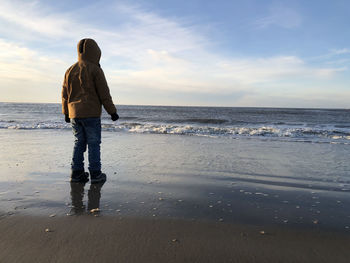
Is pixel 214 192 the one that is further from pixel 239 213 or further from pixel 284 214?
pixel 284 214

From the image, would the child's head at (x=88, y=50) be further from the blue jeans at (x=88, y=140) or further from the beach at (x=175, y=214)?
the beach at (x=175, y=214)

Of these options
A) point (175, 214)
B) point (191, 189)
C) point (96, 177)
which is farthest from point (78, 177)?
point (175, 214)

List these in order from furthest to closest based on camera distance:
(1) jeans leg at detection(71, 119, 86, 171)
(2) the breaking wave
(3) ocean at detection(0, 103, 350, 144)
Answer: (3) ocean at detection(0, 103, 350, 144)
(2) the breaking wave
(1) jeans leg at detection(71, 119, 86, 171)

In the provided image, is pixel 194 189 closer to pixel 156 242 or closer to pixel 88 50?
pixel 156 242

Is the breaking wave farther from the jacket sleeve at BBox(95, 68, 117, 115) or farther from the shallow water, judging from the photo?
the jacket sleeve at BBox(95, 68, 117, 115)

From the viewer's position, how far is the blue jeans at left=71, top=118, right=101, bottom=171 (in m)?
3.78

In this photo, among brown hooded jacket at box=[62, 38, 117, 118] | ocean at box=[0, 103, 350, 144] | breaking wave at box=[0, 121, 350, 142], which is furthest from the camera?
ocean at box=[0, 103, 350, 144]

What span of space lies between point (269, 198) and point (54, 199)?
98.6 inches

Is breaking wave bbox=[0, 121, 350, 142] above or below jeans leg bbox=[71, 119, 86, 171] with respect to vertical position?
below

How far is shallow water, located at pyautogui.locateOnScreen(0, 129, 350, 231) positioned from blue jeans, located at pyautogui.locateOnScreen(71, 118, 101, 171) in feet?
0.98

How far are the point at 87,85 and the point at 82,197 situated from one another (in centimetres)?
152

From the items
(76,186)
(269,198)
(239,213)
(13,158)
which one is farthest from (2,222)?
(13,158)

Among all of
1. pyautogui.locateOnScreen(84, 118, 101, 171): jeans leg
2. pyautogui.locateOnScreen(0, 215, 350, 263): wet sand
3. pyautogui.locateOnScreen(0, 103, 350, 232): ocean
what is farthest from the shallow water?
pyautogui.locateOnScreen(84, 118, 101, 171): jeans leg

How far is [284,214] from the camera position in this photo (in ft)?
8.75
